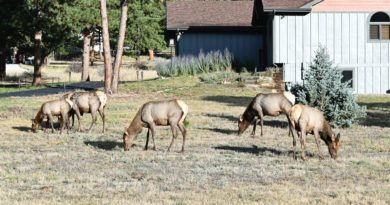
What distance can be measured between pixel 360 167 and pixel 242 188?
3.43 meters

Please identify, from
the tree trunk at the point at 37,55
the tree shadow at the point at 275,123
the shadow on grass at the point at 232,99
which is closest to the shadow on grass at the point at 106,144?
the tree shadow at the point at 275,123

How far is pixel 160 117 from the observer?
17.1m

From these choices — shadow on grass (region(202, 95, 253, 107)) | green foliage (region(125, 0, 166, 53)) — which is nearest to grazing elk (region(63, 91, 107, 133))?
shadow on grass (region(202, 95, 253, 107))

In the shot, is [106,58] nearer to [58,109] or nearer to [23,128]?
[23,128]

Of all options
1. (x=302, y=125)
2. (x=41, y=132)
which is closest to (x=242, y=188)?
(x=302, y=125)

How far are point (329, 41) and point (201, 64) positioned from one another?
824cm

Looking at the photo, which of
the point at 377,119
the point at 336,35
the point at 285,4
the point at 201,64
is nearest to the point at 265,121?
the point at 377,119

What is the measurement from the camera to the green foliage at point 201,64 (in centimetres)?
4175

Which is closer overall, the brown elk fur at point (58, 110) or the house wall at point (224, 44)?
the brown elk fur at point (58, 110)

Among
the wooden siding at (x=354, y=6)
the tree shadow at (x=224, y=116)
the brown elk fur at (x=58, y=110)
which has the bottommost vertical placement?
Answer: the tree shadow at (x=224, y=116)

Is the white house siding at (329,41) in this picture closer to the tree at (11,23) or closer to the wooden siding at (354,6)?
the wooden siding at (354,6)

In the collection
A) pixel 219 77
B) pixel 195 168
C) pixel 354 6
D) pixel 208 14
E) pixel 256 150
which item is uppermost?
pixel 208 14

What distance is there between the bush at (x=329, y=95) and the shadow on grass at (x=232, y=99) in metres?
6.72

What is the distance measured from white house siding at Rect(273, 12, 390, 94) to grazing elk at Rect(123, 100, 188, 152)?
66.2 ft
